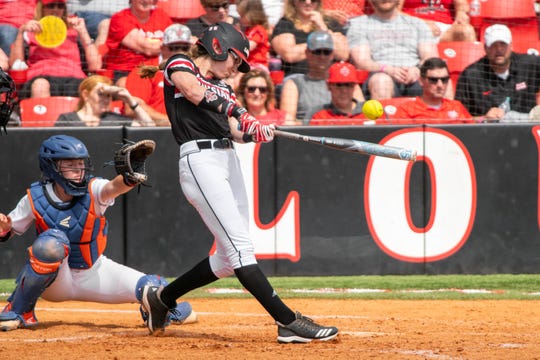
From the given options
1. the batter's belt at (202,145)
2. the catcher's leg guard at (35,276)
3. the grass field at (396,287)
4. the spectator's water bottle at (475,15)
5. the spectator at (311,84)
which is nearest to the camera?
the batter's belt at (202,145)

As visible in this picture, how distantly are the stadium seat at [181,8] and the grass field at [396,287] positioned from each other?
323 cm

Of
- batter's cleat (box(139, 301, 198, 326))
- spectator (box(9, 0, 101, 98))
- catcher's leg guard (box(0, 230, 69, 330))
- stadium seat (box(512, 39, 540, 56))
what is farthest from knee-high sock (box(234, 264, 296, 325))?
stadium seat (box(512, 39, 540, 56))

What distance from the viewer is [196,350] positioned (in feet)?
17.5

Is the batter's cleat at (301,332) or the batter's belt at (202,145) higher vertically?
the batter's belt at (202,145)

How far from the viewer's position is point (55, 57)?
1018cm

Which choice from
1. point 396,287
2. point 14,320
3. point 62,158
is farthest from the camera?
point 396,287

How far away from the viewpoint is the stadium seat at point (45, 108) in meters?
9.63

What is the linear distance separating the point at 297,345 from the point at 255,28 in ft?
18.7

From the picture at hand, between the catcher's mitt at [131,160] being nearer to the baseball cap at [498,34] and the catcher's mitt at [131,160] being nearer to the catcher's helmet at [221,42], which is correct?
the catcher's helmet at [221,42]

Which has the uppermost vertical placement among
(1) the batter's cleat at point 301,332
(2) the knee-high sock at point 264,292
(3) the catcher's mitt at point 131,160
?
(3) the catcher's mitt at point 131,160

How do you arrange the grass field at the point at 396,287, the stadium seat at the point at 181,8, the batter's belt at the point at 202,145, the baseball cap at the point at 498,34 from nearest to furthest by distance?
the batter's belt at the point at 202,145 < the grass field at the point at 396,287 < the baseball cap at the point at 498,34 < the stadium seat at the point at 181,8

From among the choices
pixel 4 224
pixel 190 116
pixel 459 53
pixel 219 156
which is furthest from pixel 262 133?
pixel 459 53

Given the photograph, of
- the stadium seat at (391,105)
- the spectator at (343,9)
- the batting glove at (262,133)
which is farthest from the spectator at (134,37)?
the batting glove at (262,133)

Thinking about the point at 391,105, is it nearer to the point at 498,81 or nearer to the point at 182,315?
the point at 498,81
